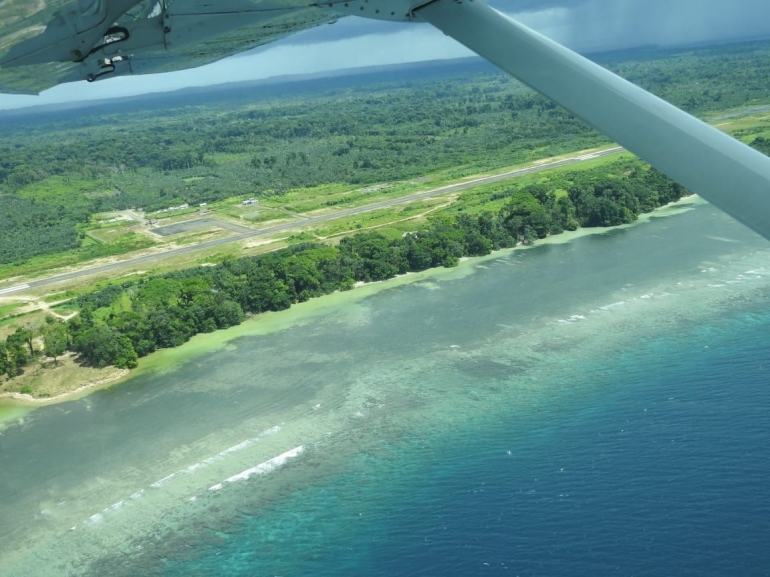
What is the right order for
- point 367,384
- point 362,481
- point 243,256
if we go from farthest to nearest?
point 243,256, point 367,384, point 362,481

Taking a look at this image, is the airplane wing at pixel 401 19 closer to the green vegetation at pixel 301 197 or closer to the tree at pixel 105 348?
the tree at pixel 105 348

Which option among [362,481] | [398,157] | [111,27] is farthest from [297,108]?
[111,27]

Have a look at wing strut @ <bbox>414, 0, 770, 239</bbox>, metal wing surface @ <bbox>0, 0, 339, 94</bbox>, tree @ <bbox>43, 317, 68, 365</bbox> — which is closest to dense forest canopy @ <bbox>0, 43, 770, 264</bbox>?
tree @ <bbox>43, 317, 68, 365</bbox>

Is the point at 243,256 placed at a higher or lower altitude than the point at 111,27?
lower

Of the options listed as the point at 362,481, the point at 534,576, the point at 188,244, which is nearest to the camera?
the point at 534,576

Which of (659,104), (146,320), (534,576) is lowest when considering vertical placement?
(534,576)

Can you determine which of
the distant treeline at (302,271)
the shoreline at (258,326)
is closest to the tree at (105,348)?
the distant treeline at (302,271)

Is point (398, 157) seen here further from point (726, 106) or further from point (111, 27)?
point (111, 27)
